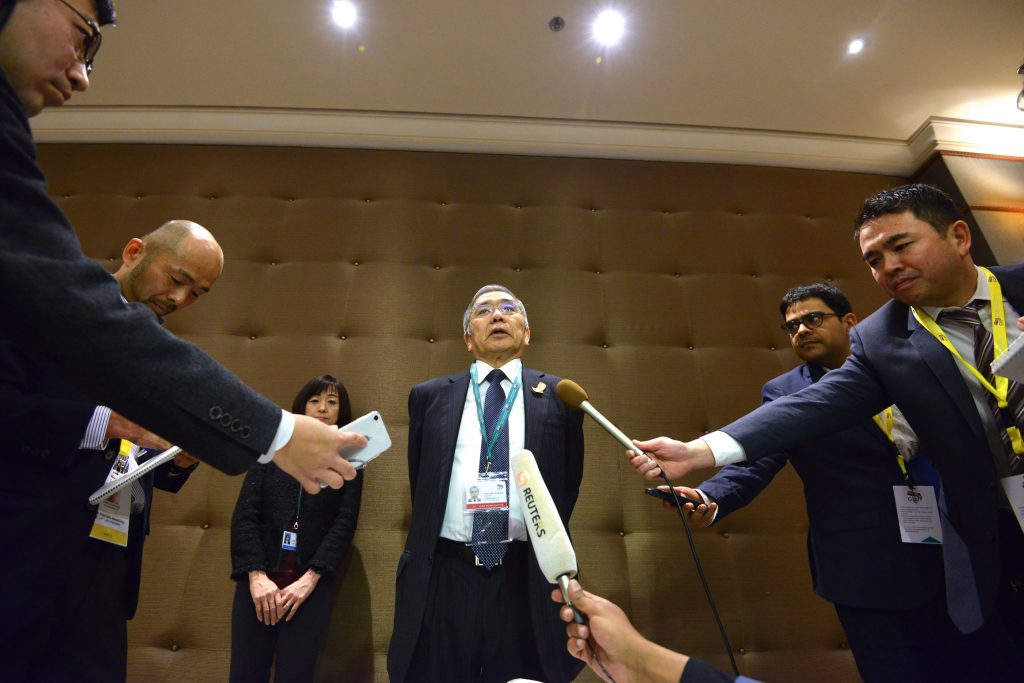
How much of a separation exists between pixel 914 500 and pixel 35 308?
6.50 ft

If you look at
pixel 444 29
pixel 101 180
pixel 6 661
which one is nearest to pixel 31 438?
pixel 6 661

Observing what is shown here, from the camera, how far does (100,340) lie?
0.77 m

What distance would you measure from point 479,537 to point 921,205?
1.53 metres

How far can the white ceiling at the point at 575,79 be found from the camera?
276cm

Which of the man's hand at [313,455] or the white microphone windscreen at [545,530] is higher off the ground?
the man's hand at [313,455]

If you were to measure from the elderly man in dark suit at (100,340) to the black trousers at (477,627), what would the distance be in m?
0.84

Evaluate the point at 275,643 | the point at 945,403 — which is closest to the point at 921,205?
the point at 945,403

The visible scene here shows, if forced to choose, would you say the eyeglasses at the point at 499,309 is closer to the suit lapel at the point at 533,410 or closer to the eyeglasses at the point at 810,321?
the suit lapel at the point at 533,410

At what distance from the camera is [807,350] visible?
211 cm

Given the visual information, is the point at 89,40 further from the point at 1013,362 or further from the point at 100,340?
the point at 1013,362

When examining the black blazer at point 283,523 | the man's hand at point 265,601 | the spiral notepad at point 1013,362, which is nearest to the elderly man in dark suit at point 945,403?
the spiral notepad at point 1013,362

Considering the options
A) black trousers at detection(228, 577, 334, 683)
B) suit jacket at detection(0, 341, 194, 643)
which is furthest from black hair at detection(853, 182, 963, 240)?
black trousers at detection(228, 577, 334, 683)

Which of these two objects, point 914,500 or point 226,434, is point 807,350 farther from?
point 226,434

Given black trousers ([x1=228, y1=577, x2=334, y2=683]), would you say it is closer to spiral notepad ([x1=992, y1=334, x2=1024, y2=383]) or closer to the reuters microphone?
the reuters microphone
